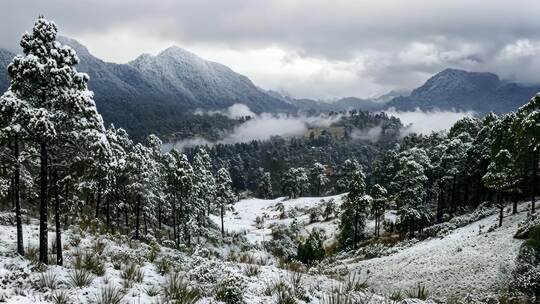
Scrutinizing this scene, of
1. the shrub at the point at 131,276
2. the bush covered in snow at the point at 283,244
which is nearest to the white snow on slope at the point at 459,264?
the shrub at the point at 131,276

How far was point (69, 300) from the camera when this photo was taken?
9430 millimetres

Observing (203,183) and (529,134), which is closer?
(529,134)

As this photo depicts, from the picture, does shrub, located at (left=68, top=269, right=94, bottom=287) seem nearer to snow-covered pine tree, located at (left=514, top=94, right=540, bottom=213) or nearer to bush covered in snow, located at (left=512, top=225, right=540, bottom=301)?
bush covered in snow, located at (left=512, top=225, right=540, bottom=301)

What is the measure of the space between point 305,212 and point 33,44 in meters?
96.5

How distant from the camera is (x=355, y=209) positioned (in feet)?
192

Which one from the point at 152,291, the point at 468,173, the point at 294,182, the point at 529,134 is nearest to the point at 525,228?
the point at 529,134

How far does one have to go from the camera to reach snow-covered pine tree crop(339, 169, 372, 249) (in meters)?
57.3

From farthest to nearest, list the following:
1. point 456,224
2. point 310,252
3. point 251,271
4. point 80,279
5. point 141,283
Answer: point 310,252
point 456,224
point 251,271
point 141,283
point 80,279

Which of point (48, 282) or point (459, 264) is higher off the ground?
point (48, 282)

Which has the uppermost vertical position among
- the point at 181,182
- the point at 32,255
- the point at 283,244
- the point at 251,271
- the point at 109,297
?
the point at 109,297

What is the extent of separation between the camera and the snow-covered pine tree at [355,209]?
57312 millimetres

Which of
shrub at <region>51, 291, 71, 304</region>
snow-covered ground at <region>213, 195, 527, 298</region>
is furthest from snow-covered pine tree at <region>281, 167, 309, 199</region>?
shrub at <region>51, 291, 71, 304</region>

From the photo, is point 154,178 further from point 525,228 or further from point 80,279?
point 80,279

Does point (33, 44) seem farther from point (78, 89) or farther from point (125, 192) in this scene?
point (125, 192)
